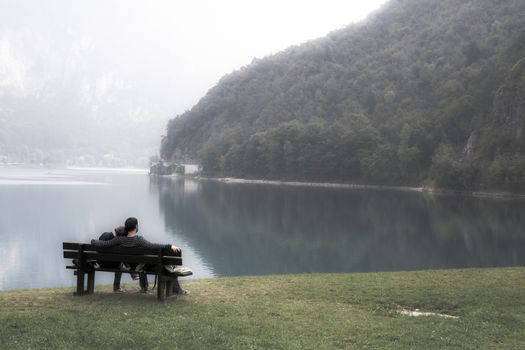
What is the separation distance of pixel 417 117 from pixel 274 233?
105292mm

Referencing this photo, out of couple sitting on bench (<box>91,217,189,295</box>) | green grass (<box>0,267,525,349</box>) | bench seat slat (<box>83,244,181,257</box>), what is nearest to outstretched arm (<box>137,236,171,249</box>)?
couple sitting on bench (<box>91,217,189,295</box>)

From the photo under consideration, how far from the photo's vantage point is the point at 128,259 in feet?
38.6

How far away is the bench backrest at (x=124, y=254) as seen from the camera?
460 inches

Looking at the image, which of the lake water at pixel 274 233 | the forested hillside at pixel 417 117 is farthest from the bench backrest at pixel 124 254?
the forested hillside at pixel 417 117

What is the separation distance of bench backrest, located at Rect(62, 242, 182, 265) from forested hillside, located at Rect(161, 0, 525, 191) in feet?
308

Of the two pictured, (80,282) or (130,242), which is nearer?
(130,242)

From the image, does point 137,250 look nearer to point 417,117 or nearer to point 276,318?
point 276,318

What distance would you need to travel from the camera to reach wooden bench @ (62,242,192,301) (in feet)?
38.3

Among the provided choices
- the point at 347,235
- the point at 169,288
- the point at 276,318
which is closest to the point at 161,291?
the point at 169,288

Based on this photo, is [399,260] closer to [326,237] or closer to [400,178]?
[326,237]

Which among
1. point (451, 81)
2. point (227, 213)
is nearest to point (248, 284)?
point (227, 213)

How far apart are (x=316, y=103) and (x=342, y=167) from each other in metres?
54.1

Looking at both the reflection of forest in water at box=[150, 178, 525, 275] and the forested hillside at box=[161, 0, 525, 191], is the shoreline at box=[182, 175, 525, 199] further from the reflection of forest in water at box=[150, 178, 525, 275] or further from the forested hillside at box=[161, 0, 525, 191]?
the reflection of forest in water at box=[150, 178, 525, 275]

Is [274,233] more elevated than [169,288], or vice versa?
[169,288]
